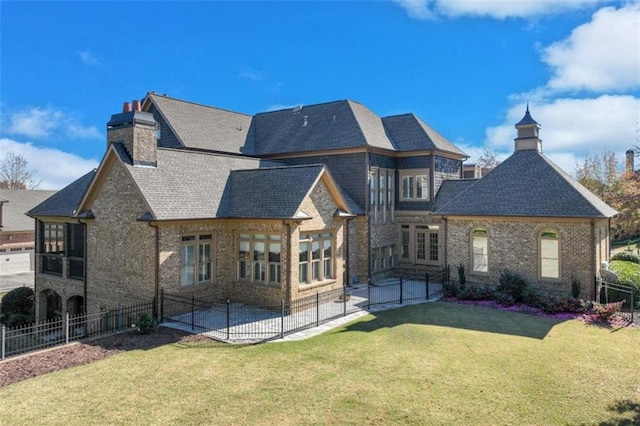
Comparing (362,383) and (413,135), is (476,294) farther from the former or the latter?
(413,135)

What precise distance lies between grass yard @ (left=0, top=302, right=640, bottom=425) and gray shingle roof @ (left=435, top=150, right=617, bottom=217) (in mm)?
6032

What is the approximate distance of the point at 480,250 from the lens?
21.2 meters

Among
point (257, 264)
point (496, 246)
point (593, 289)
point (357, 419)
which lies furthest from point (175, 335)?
point (593, 289)

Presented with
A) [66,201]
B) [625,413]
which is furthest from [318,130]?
[625,413]

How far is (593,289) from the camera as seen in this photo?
59.4 feet

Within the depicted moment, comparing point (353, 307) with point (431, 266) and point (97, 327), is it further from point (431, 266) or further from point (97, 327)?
point (97, 327)

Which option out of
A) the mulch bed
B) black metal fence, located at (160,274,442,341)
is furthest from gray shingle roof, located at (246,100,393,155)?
the mulch bed

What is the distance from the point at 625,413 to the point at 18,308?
2786cm

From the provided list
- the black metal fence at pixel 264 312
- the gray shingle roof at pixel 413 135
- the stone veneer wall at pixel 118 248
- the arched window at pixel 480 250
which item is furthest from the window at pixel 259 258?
the gray shingle roof at pixel 413 135

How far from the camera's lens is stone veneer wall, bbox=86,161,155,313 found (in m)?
17.3

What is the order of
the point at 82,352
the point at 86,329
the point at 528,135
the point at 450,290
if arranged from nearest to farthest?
the point at 82,352 < the point at 86,329 < the point at 450,290 < the point at 528,135

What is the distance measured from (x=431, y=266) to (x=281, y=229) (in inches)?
467

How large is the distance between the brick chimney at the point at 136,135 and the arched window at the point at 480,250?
15.6m

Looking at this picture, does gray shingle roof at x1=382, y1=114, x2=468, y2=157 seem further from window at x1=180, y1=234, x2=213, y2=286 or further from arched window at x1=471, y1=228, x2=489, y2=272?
window at x1=180, y1=234, x2=213, y2=286
